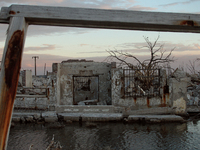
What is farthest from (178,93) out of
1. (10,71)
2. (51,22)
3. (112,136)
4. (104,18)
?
(10,71)

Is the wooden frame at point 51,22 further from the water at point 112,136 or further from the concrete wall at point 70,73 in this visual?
the concrete wall at point 70,73

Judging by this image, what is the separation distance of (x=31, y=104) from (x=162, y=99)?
7.86m

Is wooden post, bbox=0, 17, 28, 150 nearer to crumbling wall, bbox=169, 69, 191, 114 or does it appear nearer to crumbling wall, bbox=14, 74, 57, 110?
crumbling wall, bbox=14, 74, 57, 110

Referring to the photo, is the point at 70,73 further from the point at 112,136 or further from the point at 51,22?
the point at 51,22

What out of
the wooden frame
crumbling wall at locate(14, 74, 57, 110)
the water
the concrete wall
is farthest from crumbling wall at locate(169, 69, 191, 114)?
the wooden frame

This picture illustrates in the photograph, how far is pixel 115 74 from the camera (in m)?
13.4

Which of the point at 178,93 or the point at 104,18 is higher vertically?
the point at 104,18

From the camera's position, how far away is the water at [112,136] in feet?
26.2

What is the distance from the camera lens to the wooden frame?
1.86m

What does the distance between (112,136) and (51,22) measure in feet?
25.5

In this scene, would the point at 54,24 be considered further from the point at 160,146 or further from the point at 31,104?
the point at 31,104

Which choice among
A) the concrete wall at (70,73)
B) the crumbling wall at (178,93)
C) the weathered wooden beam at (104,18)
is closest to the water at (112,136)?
the crumbling wall at (178,93)

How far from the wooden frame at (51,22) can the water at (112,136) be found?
6.04m

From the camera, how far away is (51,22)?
7.06 ft
